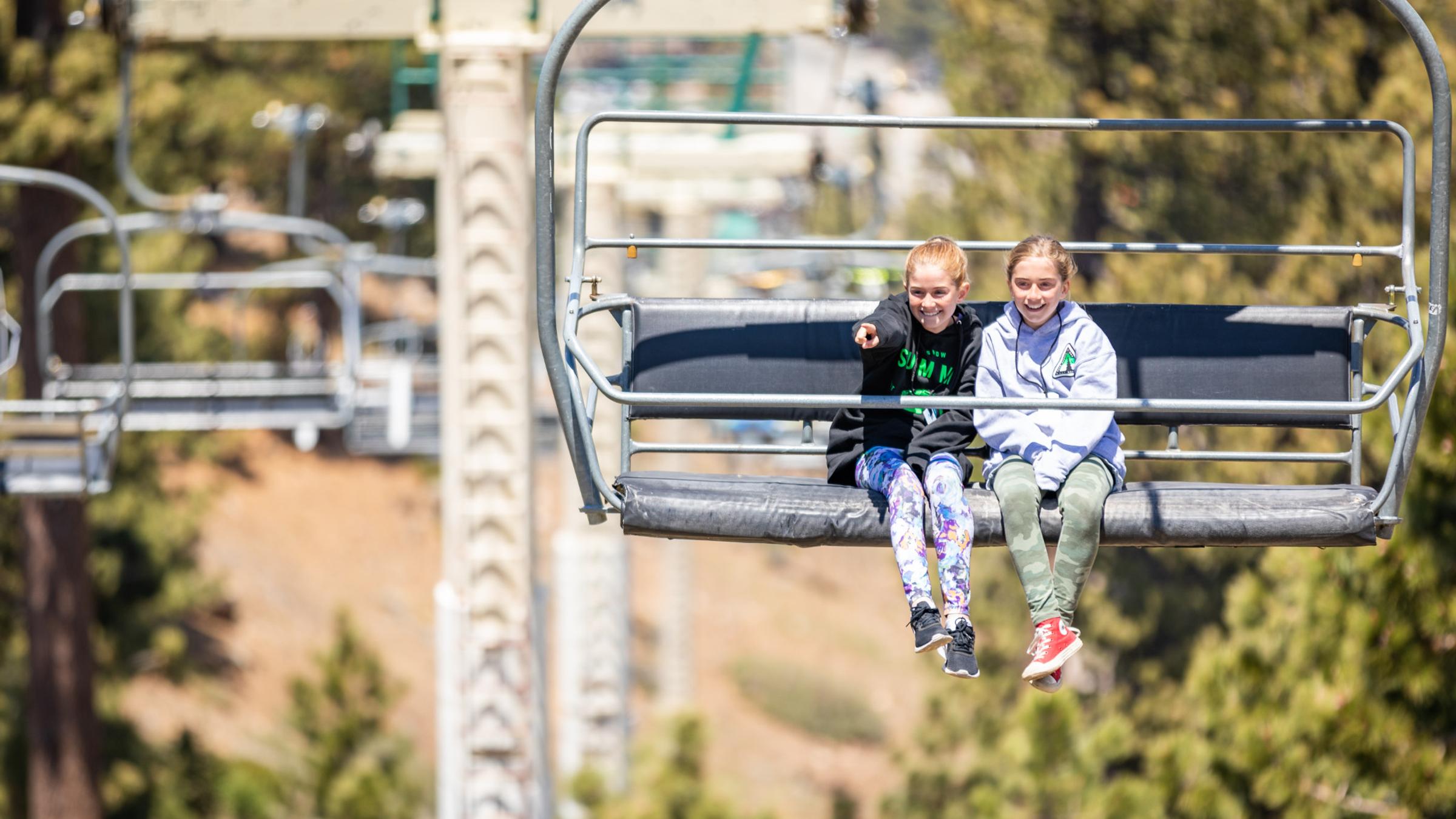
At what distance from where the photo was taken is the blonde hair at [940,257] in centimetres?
338

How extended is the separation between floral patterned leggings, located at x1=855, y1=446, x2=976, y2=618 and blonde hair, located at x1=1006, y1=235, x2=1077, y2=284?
1.46ft

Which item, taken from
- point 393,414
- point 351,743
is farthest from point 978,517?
point 351,743

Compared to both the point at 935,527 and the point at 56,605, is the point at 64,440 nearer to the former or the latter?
the point at 935,527

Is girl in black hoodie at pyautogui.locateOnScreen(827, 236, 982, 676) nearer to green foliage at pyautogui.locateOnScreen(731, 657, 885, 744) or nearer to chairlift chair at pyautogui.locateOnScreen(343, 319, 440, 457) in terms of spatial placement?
chairlift chair at pyautogui.locateOnScreen(343, 319, 440, 457)

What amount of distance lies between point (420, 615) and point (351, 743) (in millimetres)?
10346

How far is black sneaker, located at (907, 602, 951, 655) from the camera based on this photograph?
318 cm

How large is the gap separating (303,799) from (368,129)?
21.7ft

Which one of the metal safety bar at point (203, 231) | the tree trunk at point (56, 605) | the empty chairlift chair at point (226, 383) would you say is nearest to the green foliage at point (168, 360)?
the tree trunk at point (56, 605)

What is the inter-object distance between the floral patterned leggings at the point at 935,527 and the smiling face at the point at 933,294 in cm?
29

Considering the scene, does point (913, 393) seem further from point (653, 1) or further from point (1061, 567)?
point (653, 1)

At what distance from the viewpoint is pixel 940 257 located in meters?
3.38

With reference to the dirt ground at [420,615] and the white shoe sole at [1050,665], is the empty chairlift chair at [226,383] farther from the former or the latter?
the dirt ground at [420,615]

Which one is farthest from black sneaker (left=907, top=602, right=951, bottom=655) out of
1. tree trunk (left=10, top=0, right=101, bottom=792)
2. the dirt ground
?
the dirt ground

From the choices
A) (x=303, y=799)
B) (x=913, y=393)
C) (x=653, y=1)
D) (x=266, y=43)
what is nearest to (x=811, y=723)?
(x=303, y=799)
